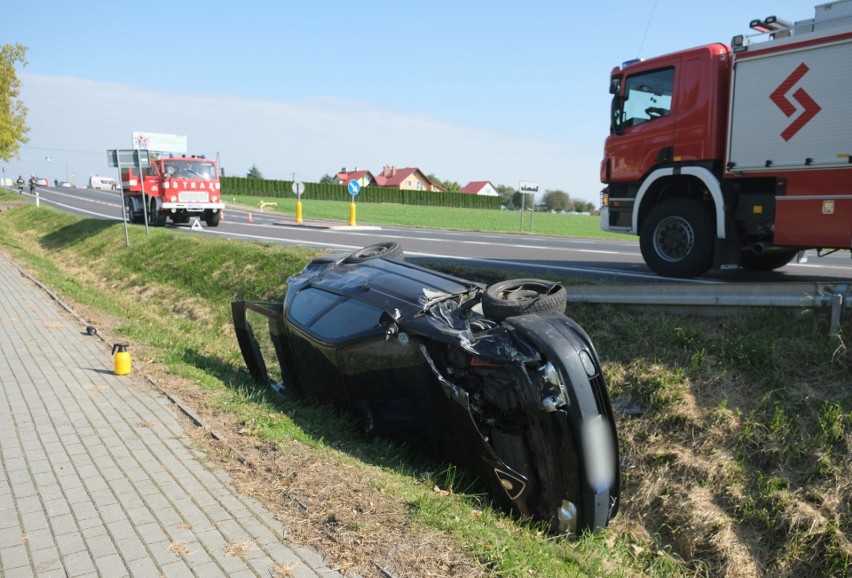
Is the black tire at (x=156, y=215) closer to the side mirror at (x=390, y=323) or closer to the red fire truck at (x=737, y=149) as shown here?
the red fire truck at (x=737, y=149)

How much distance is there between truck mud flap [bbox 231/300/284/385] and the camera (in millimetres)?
6969

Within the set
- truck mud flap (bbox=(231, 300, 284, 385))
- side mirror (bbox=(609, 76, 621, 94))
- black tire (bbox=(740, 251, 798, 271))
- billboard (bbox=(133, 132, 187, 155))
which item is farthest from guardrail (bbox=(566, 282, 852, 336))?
billboard (bbox=(133, 132, 187, 155))

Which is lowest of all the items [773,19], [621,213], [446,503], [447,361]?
[446,503]

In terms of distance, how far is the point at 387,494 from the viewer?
4.29m

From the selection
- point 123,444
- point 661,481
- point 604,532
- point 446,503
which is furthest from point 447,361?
point 123,444

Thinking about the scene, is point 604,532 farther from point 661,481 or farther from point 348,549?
point 348,549

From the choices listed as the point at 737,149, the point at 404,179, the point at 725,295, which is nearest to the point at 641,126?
the point at 737,149

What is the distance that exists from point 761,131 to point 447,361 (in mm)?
5390

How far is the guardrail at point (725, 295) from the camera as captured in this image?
5.96 m

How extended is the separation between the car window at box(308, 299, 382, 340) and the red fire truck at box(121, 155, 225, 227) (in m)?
18.8

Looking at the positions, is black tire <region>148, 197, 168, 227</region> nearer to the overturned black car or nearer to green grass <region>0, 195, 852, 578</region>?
green grass <region>0, 195, 852, 578</region>

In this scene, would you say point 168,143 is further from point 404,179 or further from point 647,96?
point 404,179

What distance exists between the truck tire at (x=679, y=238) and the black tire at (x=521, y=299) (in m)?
3.82

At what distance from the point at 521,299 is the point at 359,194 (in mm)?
85642
